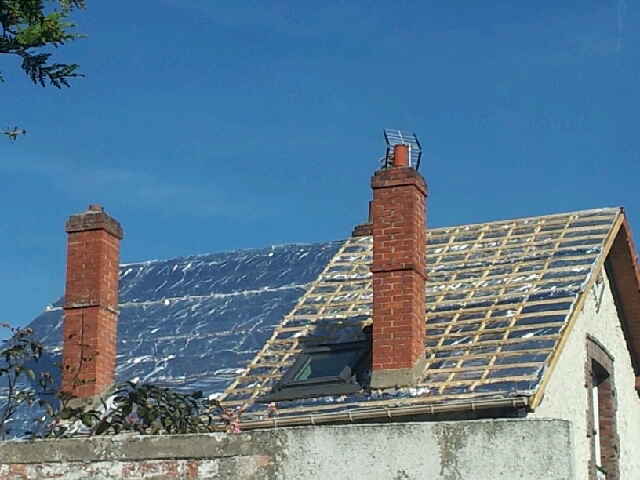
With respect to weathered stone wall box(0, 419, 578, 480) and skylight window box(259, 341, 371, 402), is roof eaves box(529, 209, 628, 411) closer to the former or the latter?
skylight window box(259, 341, 371, 402)

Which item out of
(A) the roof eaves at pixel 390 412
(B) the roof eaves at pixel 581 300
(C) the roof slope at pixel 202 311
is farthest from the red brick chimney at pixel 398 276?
(C) the roof slope at pixel 202 311

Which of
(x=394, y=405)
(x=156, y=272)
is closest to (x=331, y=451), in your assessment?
(x=394, y=405)

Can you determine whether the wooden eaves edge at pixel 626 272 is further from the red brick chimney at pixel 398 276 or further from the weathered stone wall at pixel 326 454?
the weathered stone wall at pixel 326 454

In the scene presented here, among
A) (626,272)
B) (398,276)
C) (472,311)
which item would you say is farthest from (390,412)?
(626,272)

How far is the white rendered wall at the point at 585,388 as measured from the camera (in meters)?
14.5

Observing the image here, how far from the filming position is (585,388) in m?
15.5

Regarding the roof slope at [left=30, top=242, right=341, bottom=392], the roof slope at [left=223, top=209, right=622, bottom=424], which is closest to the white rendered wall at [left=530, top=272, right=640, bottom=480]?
the roof slope at [left=223, top=209, right=622, bottom=424]

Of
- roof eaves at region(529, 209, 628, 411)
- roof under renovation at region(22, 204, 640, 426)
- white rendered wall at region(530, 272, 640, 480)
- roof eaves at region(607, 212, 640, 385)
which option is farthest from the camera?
roof eaves at region(607, 212, 640, 385)

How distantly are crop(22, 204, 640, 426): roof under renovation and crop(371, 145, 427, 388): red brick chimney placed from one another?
28 cm

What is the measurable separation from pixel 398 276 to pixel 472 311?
3.67 ft

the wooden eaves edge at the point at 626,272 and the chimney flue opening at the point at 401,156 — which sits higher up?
the chimney flue opening at the point at 401,156

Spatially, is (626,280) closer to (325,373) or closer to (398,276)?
(398,276)

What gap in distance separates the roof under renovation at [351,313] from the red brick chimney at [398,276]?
0.92 ft

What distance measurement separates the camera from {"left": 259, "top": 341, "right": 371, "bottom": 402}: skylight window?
1483 cm
